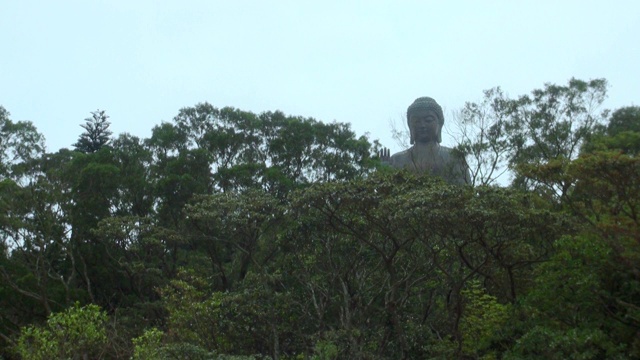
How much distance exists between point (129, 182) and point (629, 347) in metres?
14.9

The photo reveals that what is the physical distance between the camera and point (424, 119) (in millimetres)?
31719

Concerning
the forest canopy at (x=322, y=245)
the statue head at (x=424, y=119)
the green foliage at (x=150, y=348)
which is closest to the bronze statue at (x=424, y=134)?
the statue head at (x=424, y=119)

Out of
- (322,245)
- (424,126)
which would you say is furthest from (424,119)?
(322,245)

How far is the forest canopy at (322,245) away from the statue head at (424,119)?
453 centimetres

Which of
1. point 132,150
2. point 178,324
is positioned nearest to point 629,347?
point 178,324

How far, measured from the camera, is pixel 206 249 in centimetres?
2445

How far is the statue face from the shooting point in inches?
1244

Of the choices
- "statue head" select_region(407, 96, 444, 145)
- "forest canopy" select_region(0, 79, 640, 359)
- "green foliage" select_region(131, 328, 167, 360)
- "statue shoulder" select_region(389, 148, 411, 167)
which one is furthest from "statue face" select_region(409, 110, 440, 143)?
"green foliage" select_region(131, 328, 167, 360)

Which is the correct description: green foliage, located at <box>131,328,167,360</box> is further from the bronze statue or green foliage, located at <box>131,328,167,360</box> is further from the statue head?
the statue head

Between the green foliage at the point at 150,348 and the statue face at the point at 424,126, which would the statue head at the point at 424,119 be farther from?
the green foliage at the point at 150,348

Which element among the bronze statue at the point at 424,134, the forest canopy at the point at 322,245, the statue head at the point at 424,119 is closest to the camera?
the forest canopy at the point at 322,245

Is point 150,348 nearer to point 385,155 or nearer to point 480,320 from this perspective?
point 480,320

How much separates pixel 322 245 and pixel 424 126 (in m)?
14.0

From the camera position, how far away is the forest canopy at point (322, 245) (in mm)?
15023
